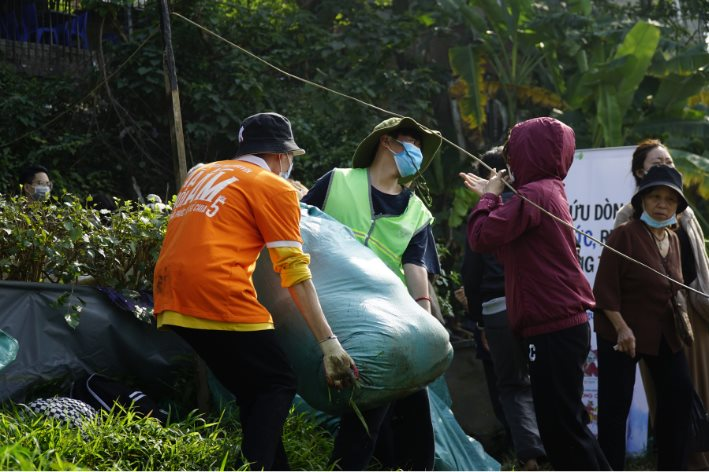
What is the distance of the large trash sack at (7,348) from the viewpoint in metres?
4.49

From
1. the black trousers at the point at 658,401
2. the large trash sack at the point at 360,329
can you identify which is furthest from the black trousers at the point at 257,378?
the black trousers at the point at 658,401

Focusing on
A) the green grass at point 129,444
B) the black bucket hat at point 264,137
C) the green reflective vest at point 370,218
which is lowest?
the green grass at point 129,444

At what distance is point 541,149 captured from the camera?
4.70m

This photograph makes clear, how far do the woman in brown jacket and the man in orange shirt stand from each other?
194 cm

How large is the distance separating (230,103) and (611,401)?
5.71 metres

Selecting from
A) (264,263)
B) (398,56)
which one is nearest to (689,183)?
(398,56)

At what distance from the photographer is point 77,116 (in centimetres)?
987

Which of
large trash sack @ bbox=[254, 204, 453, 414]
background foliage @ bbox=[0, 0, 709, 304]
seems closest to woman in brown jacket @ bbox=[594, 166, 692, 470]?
large trash sack @ bbox=[254, 204, 453, 414]

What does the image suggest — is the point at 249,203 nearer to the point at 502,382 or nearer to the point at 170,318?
the point at 170,318

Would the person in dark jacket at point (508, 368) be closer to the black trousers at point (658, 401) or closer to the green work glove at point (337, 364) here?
the black trousers at point (658, 401)

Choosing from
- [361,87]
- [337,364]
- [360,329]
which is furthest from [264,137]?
[361,87]

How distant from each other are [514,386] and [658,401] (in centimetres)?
95

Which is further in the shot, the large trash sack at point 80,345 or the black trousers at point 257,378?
the large trash sack at point 80,345

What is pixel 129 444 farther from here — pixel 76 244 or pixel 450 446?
pixel 450 446
